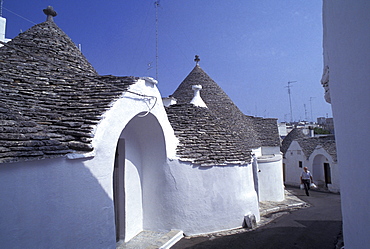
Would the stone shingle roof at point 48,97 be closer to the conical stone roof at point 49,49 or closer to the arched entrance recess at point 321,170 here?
the conical stone roof at point 49,49

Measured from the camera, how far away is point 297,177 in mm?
18938

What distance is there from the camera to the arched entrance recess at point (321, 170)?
17.0m

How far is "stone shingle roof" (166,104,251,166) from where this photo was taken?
655 centimetres

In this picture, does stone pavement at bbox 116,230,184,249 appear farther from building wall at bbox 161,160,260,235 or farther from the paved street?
A: building wall at bbox 161,160,260,235

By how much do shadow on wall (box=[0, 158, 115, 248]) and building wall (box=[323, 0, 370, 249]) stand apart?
3.69 m

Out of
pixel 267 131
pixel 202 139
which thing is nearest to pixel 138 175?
pixel 202 139

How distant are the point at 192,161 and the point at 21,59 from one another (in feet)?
16.1

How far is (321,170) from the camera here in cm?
1773

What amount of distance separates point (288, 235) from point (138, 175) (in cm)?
457

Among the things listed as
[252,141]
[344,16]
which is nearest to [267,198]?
[252,141]

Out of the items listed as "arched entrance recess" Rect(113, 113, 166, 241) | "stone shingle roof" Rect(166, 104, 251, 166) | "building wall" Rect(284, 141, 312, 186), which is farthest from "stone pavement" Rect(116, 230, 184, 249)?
"building wall" Rect(284, 141, 312, 186)

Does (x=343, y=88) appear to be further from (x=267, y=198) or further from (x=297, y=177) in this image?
(x=297, y=177)

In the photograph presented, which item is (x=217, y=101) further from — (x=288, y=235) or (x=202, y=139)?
(x=288, y=235)

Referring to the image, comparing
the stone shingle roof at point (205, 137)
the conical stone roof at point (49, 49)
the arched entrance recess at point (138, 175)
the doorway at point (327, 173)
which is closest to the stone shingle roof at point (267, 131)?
the stone shingle roof at point (205, 137)
